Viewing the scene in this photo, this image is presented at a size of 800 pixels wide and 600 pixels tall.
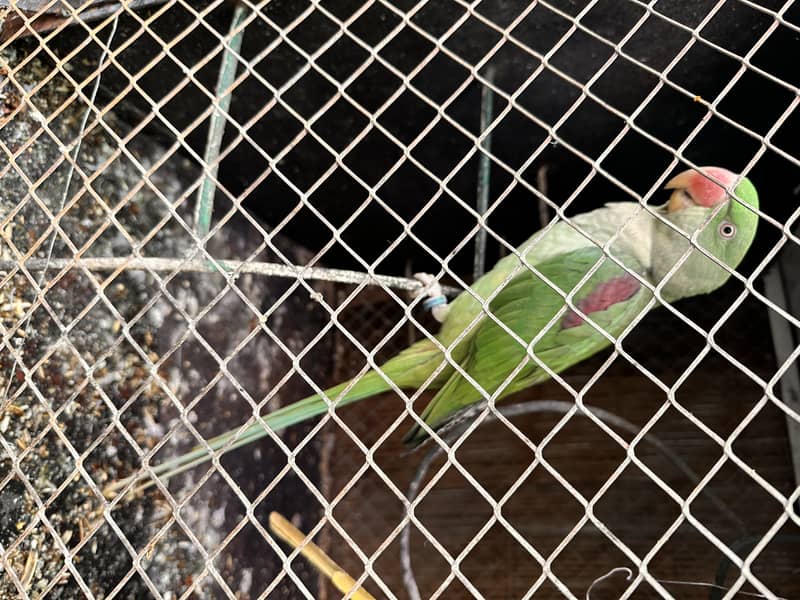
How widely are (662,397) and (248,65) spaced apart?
139 centimetres

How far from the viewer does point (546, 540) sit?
1.76 metres

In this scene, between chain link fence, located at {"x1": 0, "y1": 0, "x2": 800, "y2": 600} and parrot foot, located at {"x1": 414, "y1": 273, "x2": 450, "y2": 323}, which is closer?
chain link fence, located at {"x1": 0, "y1": 0, "x2": 800, "y2": 600}

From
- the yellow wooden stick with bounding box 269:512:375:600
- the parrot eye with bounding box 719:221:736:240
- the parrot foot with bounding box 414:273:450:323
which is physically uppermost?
the parrot foot with bounding box 414:273:450:323

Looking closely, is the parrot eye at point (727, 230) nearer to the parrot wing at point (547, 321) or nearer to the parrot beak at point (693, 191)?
the parrot beak at point (693, 191)

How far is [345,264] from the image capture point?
7.02 ft

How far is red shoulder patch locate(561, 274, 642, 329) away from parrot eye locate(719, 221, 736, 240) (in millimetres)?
178

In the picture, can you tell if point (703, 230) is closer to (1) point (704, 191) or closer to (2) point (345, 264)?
(1) point (704, 191)

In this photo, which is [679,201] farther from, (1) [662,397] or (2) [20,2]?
(2) [20,2]

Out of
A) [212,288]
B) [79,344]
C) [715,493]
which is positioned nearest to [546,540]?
[715,493]

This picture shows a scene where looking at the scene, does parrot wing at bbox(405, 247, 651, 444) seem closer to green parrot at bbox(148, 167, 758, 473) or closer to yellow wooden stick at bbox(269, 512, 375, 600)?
green parrot at bbox(148, 167, 758, 473)

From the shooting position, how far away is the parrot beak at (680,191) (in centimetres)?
124

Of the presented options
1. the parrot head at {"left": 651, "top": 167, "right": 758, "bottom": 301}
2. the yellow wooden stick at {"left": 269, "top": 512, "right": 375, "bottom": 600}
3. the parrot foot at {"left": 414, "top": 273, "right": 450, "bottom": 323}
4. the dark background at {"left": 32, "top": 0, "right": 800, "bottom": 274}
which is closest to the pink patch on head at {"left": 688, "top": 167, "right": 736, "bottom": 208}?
the parrot head at {"left": 651, "top": 167, "right": 758, "bottom": 301}

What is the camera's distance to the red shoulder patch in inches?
51.2

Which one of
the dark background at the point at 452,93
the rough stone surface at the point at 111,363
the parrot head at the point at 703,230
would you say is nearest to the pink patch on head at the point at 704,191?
the parrot head at the point at 703,230
